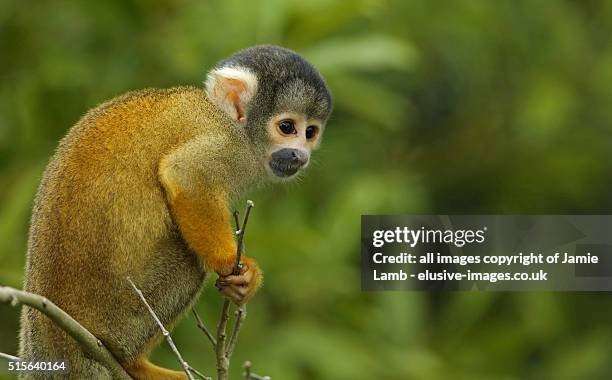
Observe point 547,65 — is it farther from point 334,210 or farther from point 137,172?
point 137,172

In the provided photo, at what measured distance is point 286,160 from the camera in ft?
14.5

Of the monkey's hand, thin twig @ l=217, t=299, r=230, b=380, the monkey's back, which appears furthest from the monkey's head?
thin twig @ l=217, t=299, r=230, b=380

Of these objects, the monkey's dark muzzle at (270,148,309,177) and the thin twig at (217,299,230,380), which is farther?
the monkey's dark muzzle at (270,148,309,177)

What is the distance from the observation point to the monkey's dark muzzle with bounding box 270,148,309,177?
14.5 ft

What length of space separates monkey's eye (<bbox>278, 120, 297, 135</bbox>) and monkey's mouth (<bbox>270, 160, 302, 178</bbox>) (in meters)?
0.13

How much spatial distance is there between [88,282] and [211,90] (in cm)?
92

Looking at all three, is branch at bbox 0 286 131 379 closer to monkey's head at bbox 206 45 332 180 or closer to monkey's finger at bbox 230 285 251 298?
monkey's finger at bbox 230 285 251 298

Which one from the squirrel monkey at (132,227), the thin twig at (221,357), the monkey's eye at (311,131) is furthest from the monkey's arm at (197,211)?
the monkey's eye at (311,131)

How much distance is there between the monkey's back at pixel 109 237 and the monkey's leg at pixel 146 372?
0.07m

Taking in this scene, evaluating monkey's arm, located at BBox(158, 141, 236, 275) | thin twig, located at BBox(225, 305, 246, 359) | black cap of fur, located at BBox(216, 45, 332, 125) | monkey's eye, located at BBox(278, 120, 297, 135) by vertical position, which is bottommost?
thin twig, located at BBox(225, 305, 246, 359)

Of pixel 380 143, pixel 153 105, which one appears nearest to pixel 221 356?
pixel 153 105

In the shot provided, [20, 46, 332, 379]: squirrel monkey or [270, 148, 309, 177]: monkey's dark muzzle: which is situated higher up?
[270, 148, 309, 177]: monkey's dark muzzle

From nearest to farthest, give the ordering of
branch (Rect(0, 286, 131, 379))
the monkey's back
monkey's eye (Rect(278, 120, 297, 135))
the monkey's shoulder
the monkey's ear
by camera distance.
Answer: branch (Rect(0, 286, 131, 379)) < the monkey's back < the monkey's shoulder < the monkey's ear < monkey's eye (Rect(278, 120, 297, 135))

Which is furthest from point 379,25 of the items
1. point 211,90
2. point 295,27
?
point 211,90
